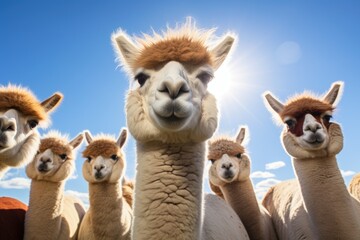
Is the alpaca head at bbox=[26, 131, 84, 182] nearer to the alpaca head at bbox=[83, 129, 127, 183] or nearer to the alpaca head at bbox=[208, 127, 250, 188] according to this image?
the alpaca head at bbox=[83, 129, 127, 183]

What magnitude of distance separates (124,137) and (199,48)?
3872 mm

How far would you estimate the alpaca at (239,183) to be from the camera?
5.30 meters

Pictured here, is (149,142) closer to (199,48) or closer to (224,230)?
(199,48)

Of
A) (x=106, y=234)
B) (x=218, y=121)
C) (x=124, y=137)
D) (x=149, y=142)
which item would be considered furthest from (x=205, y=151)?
(x=124, y=137)

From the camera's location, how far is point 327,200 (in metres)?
4.32

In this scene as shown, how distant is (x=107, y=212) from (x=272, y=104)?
10.9ft

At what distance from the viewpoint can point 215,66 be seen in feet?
11.1

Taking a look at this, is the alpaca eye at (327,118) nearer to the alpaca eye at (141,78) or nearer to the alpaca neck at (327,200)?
the alpaca neck at (327,200)

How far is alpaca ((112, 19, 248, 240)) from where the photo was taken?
8.36ft

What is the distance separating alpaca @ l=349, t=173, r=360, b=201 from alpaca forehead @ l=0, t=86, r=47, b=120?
21.1ft

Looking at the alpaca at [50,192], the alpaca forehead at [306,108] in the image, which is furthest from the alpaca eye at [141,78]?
the alpaca at [50,192]

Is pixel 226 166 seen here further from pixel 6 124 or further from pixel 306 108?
pixel 6 124

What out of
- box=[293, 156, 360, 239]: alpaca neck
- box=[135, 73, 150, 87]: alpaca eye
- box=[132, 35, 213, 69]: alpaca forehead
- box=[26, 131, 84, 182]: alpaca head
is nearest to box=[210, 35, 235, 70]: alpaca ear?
box=[132, 35, 213, 69]: alpaca forehead

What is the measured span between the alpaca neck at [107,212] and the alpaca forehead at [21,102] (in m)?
1.55
